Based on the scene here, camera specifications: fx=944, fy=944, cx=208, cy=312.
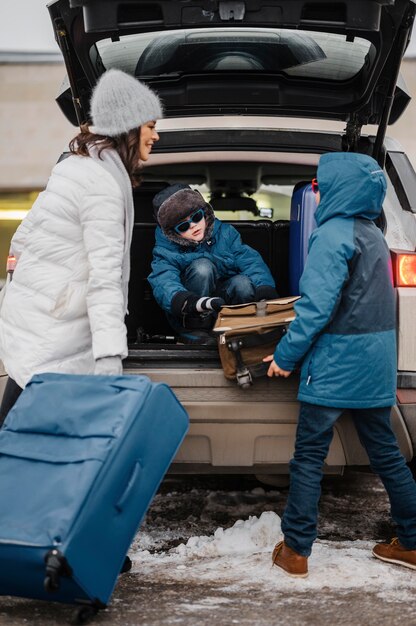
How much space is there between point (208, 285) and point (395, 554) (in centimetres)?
151

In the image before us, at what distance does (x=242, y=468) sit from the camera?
3.75 metres

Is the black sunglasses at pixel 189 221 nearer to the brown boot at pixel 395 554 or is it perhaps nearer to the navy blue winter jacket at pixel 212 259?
the navy blue winter jacket at pixel 212 259

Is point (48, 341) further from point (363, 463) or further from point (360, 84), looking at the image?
point (360, 84)

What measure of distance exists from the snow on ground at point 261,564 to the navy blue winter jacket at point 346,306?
623 millimetres

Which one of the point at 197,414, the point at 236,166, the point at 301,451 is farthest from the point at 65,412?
the point at 236,166

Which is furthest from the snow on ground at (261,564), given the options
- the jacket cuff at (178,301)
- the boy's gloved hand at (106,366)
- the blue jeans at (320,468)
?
the jacket cuff at (178,301)

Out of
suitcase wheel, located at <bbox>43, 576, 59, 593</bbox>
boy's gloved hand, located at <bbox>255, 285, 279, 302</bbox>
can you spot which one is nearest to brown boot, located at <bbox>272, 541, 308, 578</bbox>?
suitcase wheel, located at <bbox>43, 576, 59, 593</bbox>

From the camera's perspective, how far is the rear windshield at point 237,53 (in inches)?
161

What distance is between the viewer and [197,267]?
4387 millimetres

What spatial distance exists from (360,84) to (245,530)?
2.06 meters

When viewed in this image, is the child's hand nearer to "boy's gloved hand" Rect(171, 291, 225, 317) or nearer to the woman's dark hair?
"boy's gloved hand" Rect(171, 291, 225, 317)

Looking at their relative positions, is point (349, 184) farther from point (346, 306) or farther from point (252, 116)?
point (252, 116)

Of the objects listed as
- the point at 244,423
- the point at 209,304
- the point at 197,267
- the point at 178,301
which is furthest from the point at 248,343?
the point at 197,267

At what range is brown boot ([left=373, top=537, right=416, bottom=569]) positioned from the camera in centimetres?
351
